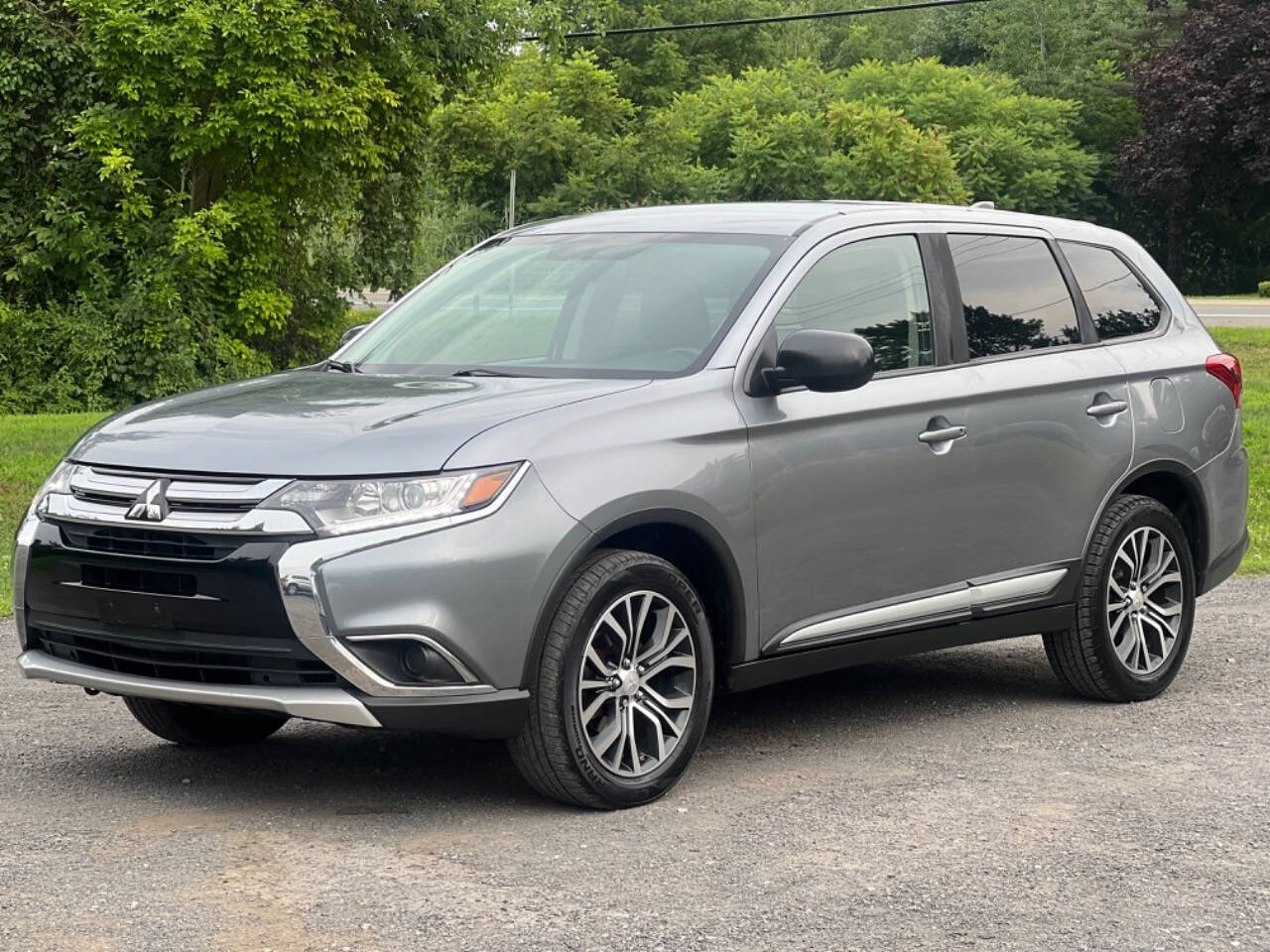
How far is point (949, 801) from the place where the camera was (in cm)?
617

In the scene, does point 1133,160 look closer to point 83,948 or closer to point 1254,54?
point 1254,54

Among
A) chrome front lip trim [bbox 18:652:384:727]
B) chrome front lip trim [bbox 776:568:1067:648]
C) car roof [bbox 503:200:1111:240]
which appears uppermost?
car roof [bbox 503:200:1111:240]

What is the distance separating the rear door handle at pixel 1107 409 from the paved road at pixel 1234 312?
1084 inches

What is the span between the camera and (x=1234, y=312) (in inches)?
1578

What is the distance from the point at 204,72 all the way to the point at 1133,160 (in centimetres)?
3008

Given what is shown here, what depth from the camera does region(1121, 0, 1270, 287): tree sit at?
156ft

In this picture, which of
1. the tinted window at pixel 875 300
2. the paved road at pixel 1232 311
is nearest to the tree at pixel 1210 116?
the paved road at pixel 1232 311

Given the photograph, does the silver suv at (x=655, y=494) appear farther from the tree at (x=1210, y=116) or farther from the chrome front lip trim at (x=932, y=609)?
the tree at (x=1210, y=116)

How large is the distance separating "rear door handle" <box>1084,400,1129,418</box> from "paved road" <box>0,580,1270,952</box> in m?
1.13

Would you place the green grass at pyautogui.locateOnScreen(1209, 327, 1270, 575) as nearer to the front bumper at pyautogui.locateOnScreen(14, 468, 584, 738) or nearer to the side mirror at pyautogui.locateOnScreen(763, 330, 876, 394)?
the side mirror at pyautogui.locateOnScreen(763, 330, 876, 394)

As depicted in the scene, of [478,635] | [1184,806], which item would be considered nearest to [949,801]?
[1184,806]

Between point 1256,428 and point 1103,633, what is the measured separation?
12630 mm

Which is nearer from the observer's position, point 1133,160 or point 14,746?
point 14,746

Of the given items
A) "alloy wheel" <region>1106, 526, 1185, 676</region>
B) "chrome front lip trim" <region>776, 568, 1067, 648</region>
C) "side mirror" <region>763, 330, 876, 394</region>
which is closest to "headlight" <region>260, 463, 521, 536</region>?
"side mirror" <region>763, 330, 876, 394</region>
